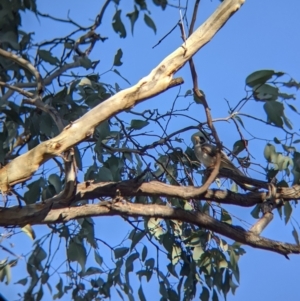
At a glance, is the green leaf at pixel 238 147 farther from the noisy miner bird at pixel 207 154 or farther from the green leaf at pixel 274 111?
the green leaf at pixel 274 111

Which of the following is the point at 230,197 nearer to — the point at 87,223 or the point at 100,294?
the point at 87,223

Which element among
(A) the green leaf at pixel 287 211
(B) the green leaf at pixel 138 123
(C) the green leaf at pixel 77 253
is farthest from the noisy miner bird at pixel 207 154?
(C) the green leaf at pixel 77 253

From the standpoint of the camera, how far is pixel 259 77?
A: 97.0 inches

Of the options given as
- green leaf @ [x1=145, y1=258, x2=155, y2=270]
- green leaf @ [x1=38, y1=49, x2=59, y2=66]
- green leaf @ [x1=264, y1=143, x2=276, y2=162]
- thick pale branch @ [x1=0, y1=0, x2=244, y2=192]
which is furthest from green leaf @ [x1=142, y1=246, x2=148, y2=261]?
thick pale branch @ [x1=0, y1=0, x2=244, y2=192]

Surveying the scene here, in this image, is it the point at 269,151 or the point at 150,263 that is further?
the point at 150,263

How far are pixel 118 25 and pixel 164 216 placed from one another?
1105mm

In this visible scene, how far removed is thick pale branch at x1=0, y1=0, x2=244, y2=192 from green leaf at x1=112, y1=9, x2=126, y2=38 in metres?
1.05

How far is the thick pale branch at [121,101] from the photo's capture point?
2.21m

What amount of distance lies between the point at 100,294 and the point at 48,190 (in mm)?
880

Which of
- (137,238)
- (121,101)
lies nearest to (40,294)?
(137,238)

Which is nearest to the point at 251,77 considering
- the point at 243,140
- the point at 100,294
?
the point at 243,140

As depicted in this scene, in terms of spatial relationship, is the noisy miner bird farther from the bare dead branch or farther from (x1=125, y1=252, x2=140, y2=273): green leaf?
the bare dead branch

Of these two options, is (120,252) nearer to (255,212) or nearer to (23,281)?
(23,281)

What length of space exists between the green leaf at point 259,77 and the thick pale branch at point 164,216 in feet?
1.60
